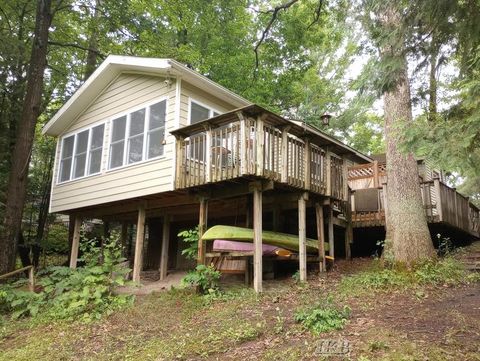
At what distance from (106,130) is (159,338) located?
7563 mm

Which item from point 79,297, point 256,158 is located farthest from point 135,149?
point 256,158

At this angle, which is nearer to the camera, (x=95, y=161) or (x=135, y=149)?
A: (x=135, y=149)

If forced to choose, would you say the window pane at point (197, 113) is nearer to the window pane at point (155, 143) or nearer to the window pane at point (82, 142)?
the window pane at point (155, 143)

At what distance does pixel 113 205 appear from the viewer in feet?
41.3

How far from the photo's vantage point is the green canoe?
28.9 ft

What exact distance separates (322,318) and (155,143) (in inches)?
261

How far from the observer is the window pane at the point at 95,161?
41.2 ft

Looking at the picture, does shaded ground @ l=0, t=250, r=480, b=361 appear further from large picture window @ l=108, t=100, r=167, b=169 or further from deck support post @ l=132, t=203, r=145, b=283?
large picture window @ l=108, t=100, r=167, b=169

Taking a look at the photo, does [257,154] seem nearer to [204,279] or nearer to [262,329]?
[204,279]

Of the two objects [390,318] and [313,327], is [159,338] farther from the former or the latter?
[390,318]

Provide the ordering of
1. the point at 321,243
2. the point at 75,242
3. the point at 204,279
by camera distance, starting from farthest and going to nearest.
Answer: the point at 75,242
the point at 321,243
the point at 204,279

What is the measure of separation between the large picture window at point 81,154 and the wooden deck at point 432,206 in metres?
7.89

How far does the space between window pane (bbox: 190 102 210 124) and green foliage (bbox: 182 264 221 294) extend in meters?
4.04

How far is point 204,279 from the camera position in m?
8.58
